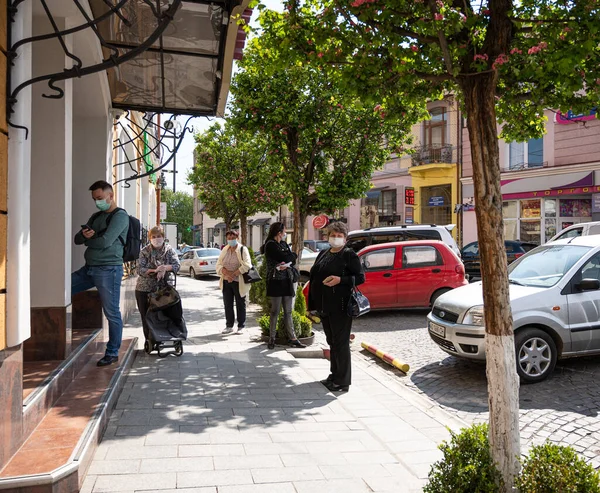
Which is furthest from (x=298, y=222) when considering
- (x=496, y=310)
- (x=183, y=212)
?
(x=183, y=212)

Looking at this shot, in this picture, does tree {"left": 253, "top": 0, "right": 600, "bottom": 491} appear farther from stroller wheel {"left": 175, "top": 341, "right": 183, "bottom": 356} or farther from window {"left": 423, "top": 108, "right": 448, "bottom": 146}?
window {"left": 423, "top": 108, "right": 448, "bottom": 146}

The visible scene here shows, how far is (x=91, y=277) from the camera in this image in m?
5.70

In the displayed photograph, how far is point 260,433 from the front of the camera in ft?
14.6

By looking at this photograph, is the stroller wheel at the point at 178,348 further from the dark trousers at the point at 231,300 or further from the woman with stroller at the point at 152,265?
the dark trousers at the point at 231,300

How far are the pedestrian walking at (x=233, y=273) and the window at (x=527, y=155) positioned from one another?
19.6 meters

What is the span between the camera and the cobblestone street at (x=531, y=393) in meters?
4.94

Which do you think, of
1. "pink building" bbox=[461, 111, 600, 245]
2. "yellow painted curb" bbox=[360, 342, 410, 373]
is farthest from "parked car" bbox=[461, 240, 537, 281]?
"yellow painted curb" bbox=[360, 342, 410, 373]

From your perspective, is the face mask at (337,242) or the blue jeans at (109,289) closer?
the blue jeans at (109,289)

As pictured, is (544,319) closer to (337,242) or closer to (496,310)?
(337,242)

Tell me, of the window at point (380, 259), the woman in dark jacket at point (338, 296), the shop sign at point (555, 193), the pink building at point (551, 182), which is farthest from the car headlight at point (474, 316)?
the shop sign at point (555, 193)

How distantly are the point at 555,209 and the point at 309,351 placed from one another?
20.7m

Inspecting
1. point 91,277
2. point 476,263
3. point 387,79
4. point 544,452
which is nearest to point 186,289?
point 476,263

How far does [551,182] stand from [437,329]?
20067 mm

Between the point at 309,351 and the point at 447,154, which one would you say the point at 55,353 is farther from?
the point at 447,154
